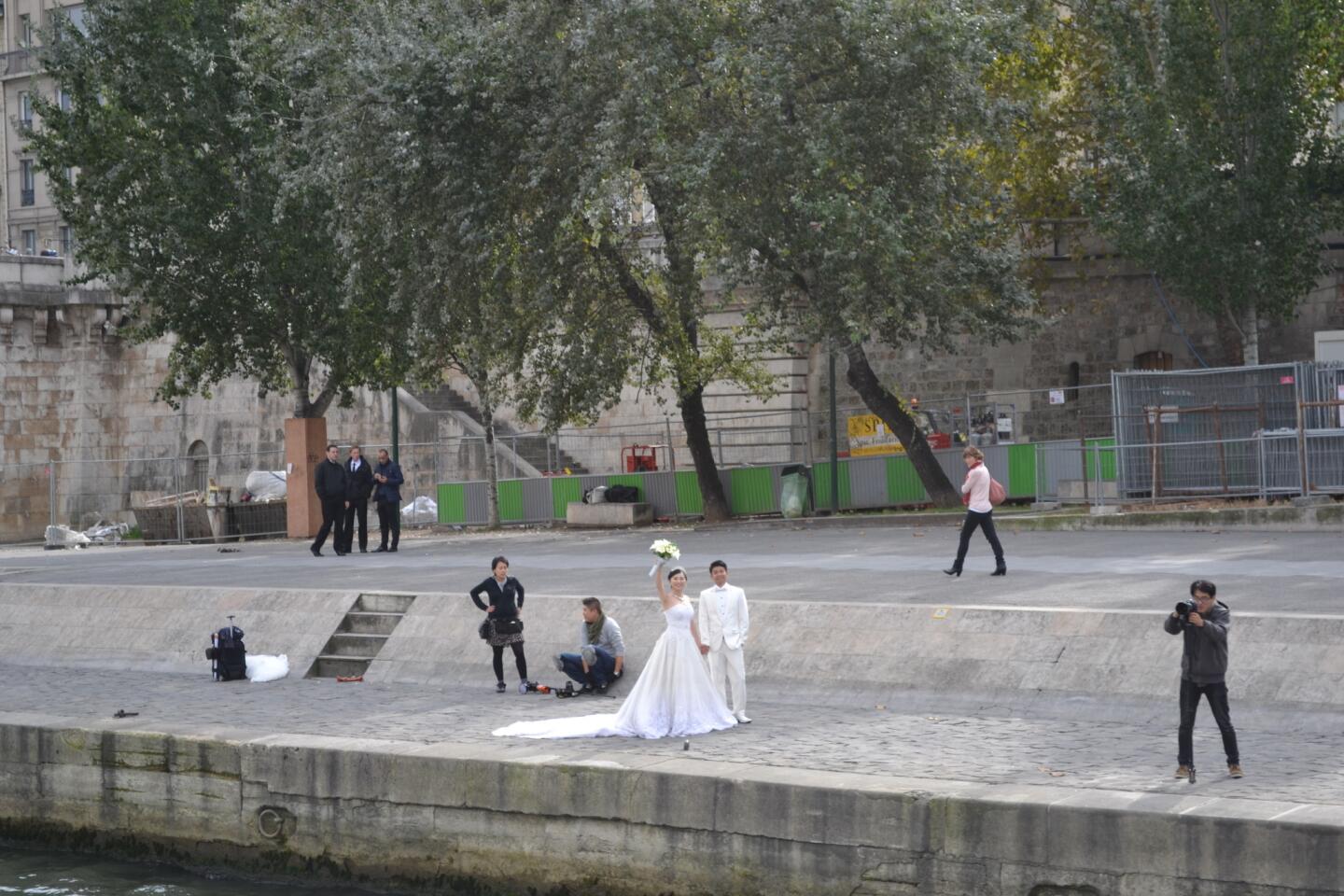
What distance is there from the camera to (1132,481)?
24.6 m

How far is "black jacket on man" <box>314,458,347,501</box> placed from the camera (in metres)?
24.4

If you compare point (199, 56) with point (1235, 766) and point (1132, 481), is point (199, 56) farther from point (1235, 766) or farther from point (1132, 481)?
point (1235, 766)

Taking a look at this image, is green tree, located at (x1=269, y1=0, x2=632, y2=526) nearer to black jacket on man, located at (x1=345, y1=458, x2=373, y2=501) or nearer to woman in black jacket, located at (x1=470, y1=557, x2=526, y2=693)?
black jacket on man, located at (x1=345, y1=458, x2=373, y2=501)

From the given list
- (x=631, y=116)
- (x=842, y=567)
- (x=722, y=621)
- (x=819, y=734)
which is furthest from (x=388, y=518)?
(x=819, y=734)

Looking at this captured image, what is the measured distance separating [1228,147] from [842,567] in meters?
12.3

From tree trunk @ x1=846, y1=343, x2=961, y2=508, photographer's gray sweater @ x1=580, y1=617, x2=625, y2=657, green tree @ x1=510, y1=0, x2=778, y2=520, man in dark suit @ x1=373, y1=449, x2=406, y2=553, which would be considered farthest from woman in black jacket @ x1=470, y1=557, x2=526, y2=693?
tree trunk @ x1=846, y1=343, x2=961, y2=508

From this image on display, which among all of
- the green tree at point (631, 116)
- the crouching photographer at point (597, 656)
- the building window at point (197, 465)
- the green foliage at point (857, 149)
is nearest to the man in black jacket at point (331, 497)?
the green tree at point (631, 116)

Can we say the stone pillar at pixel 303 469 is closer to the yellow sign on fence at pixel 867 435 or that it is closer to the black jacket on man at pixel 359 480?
the black jacket on man at pixel 359 480

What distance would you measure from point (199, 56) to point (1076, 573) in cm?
1815

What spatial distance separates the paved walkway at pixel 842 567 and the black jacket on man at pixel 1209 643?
153 inches

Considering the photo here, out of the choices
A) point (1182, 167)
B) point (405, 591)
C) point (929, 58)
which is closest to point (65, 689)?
point (405, 591)

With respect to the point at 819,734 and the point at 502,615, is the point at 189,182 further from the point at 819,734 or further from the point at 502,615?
the point at 819,734

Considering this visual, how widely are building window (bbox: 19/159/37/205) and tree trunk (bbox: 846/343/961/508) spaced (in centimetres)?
5036

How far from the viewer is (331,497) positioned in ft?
80.8
